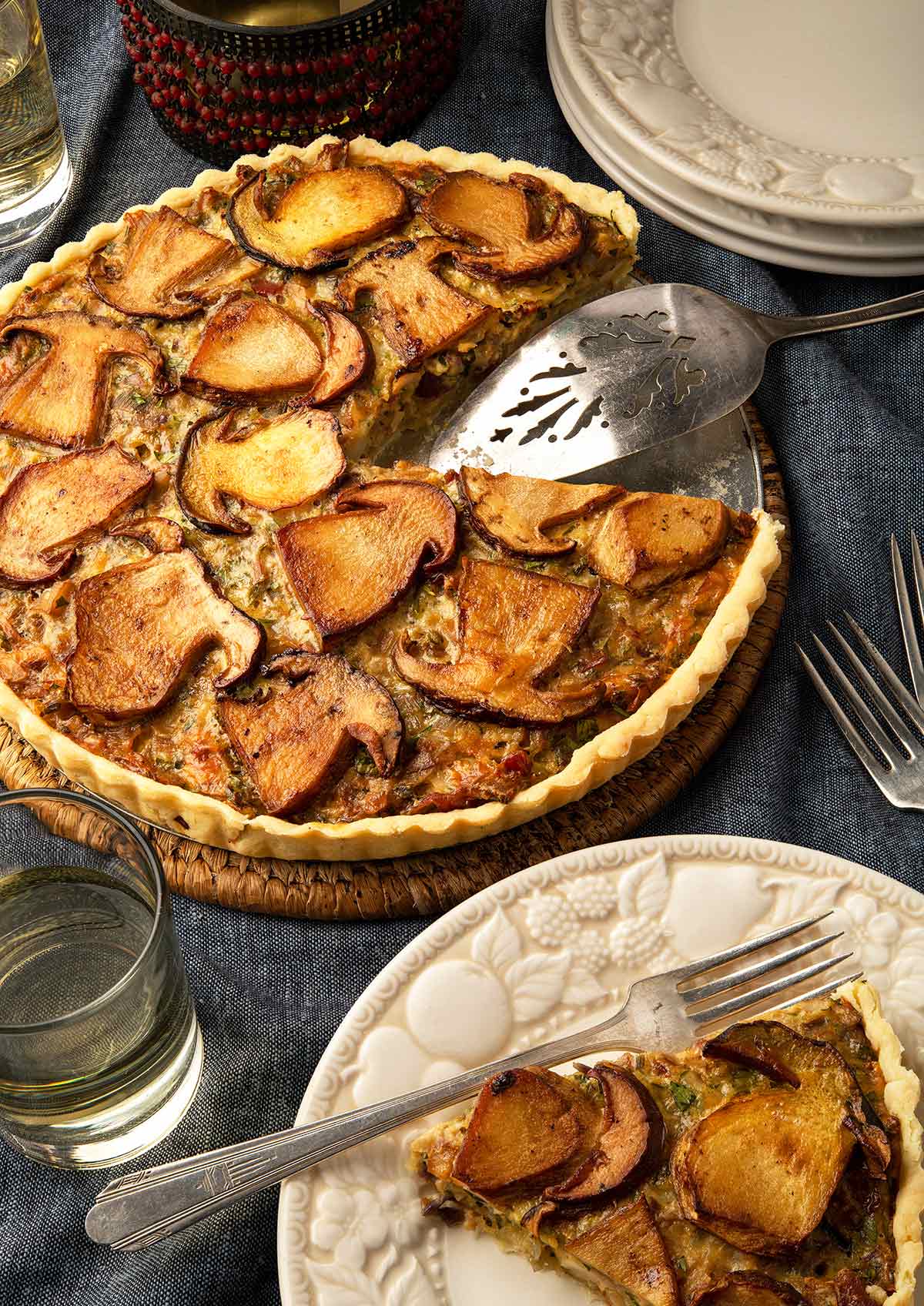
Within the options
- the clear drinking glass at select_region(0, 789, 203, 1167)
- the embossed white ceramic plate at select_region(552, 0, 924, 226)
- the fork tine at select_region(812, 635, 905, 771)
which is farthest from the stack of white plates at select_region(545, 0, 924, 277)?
the clear drinking glass at select_region(0, 789, 203, 1167)

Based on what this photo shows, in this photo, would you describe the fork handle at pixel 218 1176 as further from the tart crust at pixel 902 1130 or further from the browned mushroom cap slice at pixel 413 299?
the browned mushroom cap slice at pixel 413 299

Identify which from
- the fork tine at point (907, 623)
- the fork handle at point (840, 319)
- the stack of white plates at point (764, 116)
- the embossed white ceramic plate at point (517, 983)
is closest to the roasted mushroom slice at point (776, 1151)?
the embossed white ceramic plate at point (517, 983)

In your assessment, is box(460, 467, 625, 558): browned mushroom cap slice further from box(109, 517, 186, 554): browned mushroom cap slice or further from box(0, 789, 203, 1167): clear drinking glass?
box(0, 789, 203, 1167): clear drinking glass

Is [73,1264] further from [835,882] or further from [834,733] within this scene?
[834,733]

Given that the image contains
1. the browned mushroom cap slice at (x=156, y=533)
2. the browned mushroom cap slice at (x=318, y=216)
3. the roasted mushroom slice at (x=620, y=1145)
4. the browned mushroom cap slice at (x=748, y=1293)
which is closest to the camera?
the browned mushroom cap slice at (x=748, y=1293)

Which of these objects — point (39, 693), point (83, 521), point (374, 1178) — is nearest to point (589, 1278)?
point (374, 1178)

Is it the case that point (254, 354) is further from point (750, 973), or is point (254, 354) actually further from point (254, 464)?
point (750, 973)

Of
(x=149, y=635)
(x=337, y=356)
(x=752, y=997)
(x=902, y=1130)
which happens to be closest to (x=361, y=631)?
(x=149, y=635)

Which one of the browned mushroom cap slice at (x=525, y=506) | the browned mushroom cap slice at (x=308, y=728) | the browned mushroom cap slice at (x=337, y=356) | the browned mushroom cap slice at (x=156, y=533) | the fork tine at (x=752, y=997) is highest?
the browned mushroom cap slice at (x=337, y=356)

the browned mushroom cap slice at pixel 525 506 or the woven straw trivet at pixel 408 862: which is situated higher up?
the browned mushroom cap slice at pixel 525 506
